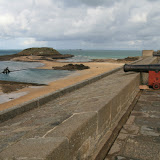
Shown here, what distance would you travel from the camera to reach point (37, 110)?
4219mm

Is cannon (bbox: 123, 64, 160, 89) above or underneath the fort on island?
above

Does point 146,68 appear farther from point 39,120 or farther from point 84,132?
Result: point 84,132

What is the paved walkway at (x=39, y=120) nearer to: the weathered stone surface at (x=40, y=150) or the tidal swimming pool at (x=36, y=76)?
the weathered stone surface at (x=40, y=150)

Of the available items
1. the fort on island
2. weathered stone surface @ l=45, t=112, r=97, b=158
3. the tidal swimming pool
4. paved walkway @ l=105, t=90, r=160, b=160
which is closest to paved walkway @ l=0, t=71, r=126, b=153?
the fort on island

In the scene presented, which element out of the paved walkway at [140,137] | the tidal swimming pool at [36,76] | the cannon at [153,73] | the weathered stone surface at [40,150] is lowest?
the tidal swimming pool at [36,76]

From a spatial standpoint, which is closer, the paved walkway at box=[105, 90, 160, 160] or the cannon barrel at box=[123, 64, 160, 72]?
the paved walkway at box=[105, 90, 160, 160]

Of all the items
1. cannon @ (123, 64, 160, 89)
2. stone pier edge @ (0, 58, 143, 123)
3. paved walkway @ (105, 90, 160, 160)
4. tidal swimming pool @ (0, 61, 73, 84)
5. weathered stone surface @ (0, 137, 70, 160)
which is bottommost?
tidal swimming pool @ (0, 61, 73, 84)

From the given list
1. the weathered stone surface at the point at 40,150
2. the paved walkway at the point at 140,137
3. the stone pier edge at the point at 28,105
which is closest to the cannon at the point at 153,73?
the paved walkway at the point at 140,137

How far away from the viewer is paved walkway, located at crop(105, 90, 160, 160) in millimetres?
2676

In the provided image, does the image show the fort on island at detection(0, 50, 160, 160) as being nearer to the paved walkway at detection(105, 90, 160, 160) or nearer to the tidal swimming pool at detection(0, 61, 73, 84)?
the paved walkway at detection(105, 90, 160, 160)

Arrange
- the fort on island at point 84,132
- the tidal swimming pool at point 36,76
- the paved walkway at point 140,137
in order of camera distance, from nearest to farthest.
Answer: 1. the fort on island at point 84,132
2. the paved walkway at point 140,137
3. the tidal swimming pool at point 36,76

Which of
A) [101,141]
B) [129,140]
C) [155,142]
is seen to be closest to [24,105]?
[101,141]

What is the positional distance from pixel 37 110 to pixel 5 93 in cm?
1190

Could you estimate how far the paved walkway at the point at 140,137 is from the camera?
2676mm
